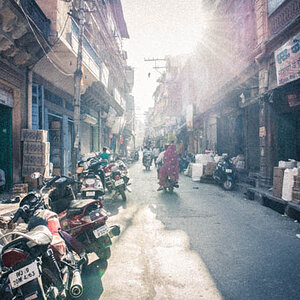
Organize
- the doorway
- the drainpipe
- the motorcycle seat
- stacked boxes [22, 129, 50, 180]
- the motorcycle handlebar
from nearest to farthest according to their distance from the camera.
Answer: the motorcycle seat
the motorcycle handlebar
the doorway
stacked boxes [22, 129, 50, 180]
the drainpipe

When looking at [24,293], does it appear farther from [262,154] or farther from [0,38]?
[262,154]

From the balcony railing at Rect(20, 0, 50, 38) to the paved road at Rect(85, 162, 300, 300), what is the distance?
6.67 meters

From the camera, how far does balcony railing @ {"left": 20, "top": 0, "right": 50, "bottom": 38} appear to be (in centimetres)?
781

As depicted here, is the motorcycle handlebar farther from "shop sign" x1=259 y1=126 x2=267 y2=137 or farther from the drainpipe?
"shop sign" x1=259 y1=126 x2=267 y2=137

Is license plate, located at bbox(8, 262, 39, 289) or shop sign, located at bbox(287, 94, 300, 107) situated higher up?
shop sign, located at bbox(287, 94, 300, 107)

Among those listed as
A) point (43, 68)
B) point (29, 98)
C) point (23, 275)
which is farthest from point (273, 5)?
point (23, 275)

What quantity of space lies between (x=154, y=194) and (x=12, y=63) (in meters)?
6.62

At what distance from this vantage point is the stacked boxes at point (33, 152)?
8688 mm

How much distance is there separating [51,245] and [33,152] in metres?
6.95

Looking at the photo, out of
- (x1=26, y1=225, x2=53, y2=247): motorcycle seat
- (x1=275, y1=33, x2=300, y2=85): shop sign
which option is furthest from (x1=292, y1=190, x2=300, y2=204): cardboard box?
(x1=26, y1=225, x2=53, y2=247): motorcycle seat

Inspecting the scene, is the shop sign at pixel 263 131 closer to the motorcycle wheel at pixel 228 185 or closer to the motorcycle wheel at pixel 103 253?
the motorcycle wheel at pixel 228 185

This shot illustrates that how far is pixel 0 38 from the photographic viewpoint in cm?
711

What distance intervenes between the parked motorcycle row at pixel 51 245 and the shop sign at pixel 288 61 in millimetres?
6723

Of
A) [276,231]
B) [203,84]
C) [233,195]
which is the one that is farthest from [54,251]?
[203,84]
